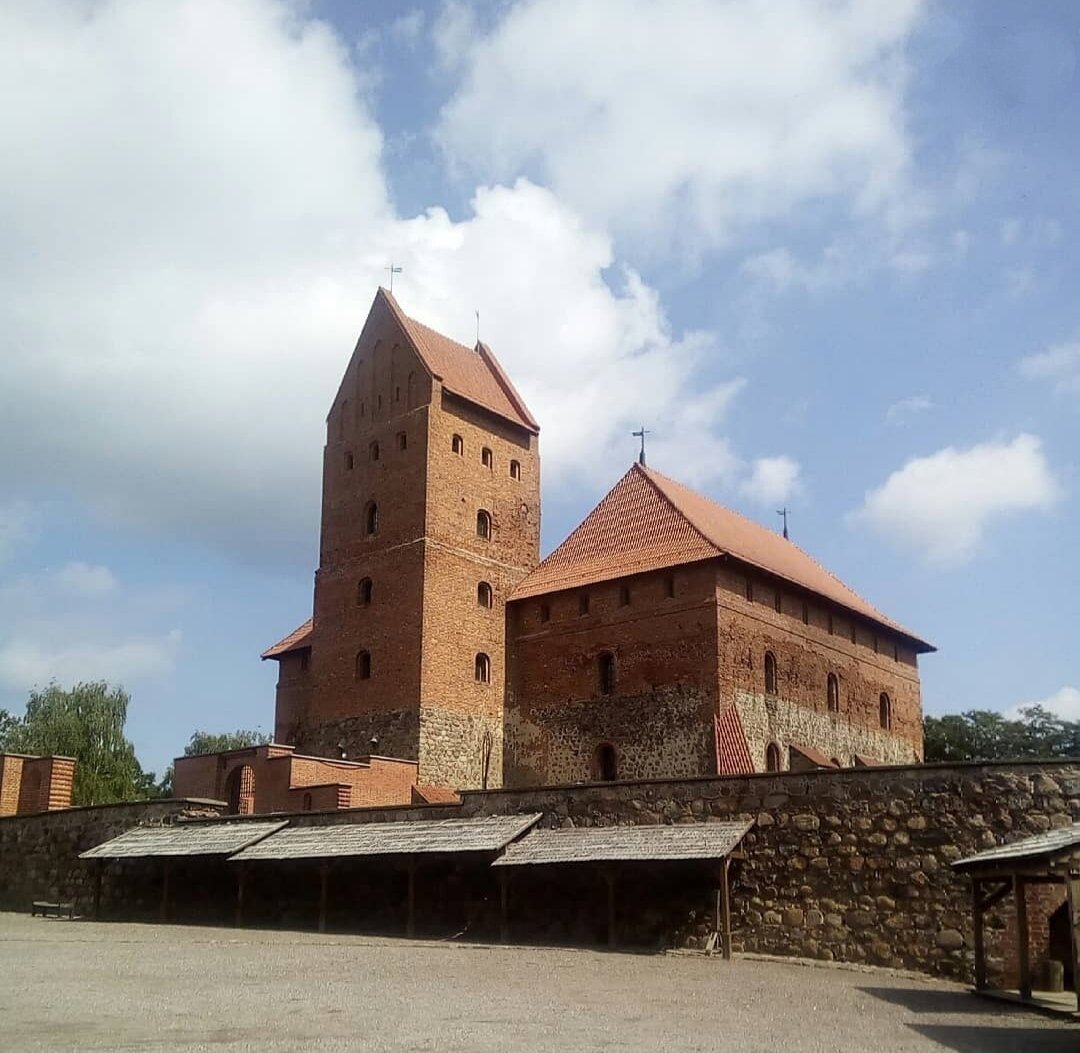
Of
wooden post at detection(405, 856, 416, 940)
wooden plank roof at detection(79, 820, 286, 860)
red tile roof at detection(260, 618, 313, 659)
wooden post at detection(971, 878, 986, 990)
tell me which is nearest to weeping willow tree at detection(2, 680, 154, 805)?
red tile roof at detection(260, 618, 313, 659)

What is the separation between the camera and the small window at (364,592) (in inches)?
1312

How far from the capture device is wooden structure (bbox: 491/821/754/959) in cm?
1672

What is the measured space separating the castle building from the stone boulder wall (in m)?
6.73

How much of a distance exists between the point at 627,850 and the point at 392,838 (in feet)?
15.6

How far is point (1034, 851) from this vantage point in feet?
40.3

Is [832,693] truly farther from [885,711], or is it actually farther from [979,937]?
[979,937]

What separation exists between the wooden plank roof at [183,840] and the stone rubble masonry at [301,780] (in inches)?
135

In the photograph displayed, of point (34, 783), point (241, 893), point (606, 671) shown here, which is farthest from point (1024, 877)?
point (34, 783)

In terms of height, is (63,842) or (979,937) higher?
(63,842)

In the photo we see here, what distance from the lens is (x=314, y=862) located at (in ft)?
71.0

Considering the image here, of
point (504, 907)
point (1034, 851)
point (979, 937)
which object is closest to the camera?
point (1034, 851)

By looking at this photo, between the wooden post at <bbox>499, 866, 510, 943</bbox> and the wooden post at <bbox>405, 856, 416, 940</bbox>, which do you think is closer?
the wooden post at <bbox>499, 866, 510, 943</bbox>

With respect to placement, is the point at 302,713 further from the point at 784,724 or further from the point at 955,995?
the point at 955,995

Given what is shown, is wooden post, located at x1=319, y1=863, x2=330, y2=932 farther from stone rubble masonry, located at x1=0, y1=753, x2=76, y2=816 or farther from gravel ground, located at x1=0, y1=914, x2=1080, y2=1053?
stone rubble masonry, located at x1=0, y1=753, x2=76, y2=816
